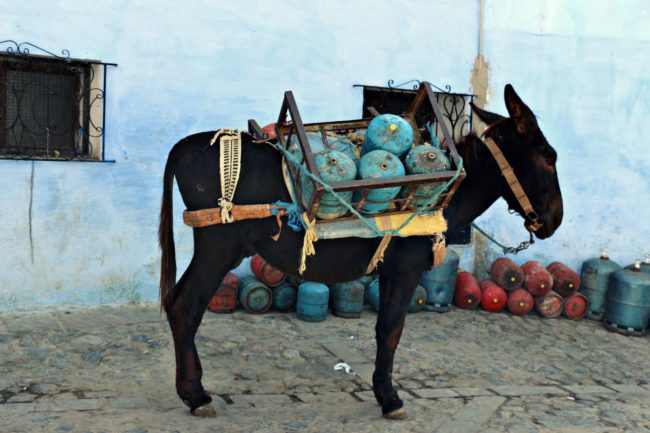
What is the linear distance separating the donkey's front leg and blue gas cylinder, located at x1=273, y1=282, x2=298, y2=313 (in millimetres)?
2215

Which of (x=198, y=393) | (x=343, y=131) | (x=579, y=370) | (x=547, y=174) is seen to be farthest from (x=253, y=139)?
(x=579, y=370)

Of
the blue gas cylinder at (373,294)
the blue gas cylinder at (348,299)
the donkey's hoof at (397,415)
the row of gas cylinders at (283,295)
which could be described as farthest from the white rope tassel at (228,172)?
the blue gas cylinder at (373,294)

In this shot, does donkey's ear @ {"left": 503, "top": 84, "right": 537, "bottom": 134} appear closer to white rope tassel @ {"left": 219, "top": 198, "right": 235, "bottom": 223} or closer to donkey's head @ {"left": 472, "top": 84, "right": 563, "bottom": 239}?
donkey's head @ {"left": 472, "top": 84, "right": 563, "bottom": 239}

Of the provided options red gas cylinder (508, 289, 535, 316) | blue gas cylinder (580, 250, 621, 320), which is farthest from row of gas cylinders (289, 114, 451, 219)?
blue gas cylinder (580, 250, 621, 320)

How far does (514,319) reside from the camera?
662cm

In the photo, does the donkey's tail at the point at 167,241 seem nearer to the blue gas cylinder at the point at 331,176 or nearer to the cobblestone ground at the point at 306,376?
the cobblestone ground at the point at 306,376

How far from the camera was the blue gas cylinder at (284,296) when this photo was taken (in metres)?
5.99

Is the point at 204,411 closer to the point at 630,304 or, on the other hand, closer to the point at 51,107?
the point at 51,107

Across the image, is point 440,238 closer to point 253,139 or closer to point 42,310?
point 253,139

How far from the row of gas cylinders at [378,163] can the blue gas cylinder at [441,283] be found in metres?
2.99

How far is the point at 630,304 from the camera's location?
6.62 meters

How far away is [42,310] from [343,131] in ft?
10.6

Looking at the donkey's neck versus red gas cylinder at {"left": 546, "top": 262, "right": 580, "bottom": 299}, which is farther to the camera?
red gas cylinder at {"left": 546, "top": 262, "right": 580, "bottom": 299}

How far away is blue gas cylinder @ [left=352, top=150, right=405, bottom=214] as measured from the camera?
3.32 m
